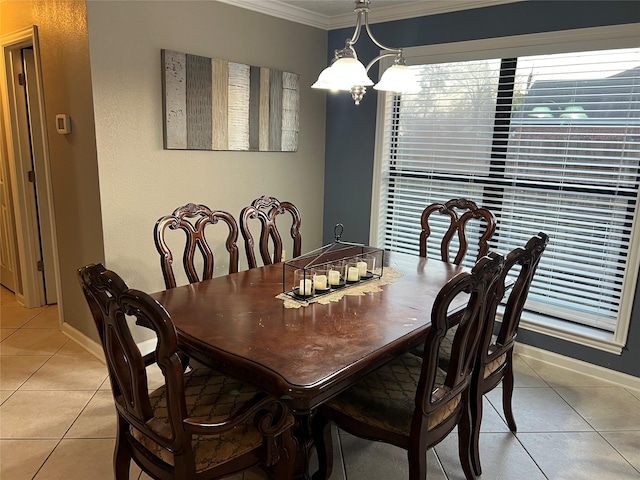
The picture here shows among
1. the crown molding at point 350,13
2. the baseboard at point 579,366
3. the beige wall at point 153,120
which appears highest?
the crown molding at point 350,13

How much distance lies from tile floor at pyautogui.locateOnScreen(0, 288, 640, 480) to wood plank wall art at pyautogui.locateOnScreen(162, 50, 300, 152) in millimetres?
1617

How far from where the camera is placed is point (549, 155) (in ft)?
10.2

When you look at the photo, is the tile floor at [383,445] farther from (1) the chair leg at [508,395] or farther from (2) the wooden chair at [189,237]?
(2) the wooden chair at [189,237]

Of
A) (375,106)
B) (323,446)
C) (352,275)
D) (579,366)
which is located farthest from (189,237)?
(579,366)

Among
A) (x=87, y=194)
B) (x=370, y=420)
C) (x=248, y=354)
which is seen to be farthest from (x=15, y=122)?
(x=370, y=420)

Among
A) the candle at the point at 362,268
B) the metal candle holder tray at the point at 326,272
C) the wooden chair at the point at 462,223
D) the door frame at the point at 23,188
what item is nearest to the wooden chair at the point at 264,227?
the metal candle holder tray at the point at 326,272

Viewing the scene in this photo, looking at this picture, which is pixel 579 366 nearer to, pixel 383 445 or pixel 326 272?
pixel 383 445

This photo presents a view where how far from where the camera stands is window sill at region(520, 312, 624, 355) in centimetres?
297

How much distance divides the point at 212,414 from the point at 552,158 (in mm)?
2660

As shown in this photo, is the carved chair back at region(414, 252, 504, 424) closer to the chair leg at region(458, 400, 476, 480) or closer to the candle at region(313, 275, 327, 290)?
the chair leg at region(458, 400, 476, 480)

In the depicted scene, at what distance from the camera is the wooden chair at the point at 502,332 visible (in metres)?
1.91

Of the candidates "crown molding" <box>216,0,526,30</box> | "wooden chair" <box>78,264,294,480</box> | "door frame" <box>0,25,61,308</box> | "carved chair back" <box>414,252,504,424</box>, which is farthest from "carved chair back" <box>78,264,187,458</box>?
"crown molding" <box>216,0,526,30</box>

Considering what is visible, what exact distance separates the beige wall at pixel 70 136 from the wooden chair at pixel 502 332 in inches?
89.0

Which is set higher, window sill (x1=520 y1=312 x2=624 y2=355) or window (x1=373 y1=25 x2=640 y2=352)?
window (x1=373 y1=25 x2=640 y2=352)
